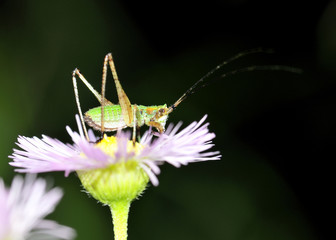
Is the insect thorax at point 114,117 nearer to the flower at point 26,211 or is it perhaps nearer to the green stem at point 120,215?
the green stem at point 120,215

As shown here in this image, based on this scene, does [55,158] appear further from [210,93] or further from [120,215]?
[210,93]

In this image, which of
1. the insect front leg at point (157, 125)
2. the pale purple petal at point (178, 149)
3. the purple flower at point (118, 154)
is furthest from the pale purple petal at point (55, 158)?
the insect front leg at point (157, 125)

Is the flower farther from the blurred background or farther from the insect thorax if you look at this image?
the blurred background

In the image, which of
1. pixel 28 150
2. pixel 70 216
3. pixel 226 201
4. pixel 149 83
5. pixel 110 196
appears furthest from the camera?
pixel 149 83

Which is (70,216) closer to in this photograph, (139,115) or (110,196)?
(139,115)

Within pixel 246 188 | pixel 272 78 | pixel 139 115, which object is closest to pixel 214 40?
pixel 272 78

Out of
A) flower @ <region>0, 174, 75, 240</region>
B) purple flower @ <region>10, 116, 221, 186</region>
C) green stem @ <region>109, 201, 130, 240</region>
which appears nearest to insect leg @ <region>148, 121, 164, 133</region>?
purple flower @ <region>10, 116, 221, 186</region>

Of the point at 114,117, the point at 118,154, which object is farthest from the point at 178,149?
the point at 114,117
